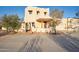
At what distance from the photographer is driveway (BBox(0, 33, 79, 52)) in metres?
3.26

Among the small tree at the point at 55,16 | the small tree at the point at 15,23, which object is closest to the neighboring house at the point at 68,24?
the small tree at the point at 55,16

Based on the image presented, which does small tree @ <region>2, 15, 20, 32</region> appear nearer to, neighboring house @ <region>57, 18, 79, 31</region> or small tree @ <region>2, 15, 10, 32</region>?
small tree @ <region>2, 15, 10, 32</region>

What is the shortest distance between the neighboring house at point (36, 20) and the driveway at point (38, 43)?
0.34ft

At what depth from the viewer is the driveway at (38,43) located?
10.7 feet

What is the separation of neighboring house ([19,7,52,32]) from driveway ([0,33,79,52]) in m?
0.10

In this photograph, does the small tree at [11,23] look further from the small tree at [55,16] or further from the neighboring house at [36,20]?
the small tree at [55,16]

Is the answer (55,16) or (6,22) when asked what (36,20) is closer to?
(55,16)

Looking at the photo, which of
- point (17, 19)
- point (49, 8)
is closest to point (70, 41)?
point (49, 8)

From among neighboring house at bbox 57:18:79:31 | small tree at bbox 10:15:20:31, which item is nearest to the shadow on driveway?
neighboring house at bbox 57:18:79:31

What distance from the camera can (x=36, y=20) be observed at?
334cm

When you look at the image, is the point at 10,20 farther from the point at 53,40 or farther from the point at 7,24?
the point at 53,40

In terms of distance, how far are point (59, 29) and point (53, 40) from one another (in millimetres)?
183

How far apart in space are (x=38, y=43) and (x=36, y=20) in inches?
13.2
